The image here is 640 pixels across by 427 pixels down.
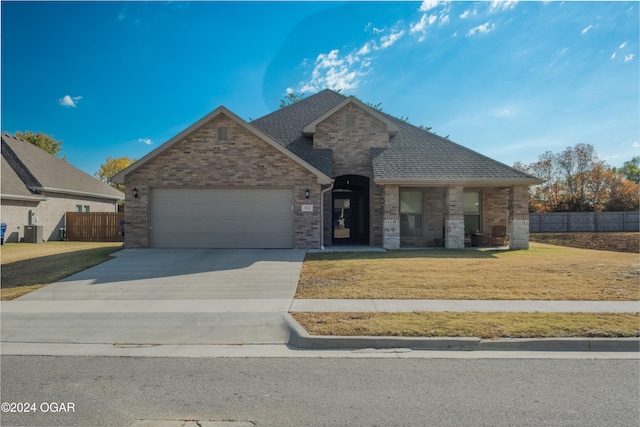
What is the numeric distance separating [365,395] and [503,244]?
15.3m

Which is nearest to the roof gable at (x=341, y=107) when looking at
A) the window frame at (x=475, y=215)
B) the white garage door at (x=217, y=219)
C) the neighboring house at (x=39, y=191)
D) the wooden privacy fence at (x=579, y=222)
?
the white garage door at (x=217, y=219)

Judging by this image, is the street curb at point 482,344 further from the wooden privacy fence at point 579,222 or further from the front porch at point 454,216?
the wooden privacy fence at point 579,222

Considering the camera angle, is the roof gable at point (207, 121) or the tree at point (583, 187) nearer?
the roof gable at point (207, 121)

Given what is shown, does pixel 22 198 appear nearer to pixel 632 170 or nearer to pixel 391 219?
pixel 391 219

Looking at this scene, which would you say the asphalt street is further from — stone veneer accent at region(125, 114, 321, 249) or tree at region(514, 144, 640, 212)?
tree at region(514, 144, 640, 212)

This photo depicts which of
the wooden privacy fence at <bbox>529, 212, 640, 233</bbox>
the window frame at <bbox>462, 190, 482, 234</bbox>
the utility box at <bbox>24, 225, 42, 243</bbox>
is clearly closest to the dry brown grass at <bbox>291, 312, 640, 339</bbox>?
the window frame at <bbox>462, 190, 482, 234</bbox>

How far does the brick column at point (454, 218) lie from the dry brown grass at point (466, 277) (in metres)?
1.99

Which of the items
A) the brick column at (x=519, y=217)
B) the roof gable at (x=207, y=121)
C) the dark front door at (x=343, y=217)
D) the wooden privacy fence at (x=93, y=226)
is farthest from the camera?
the wooden privacy fence at (x=93, y=226)

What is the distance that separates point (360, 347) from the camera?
559cm

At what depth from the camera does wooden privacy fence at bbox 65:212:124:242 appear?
70.0 feet

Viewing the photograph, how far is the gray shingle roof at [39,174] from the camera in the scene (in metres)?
21.1

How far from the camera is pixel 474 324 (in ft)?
20.5

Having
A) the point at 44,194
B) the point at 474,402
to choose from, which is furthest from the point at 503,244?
the point at 44,194

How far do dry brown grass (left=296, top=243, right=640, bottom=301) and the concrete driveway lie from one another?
3.43 feet
